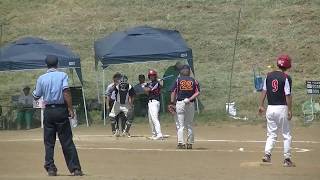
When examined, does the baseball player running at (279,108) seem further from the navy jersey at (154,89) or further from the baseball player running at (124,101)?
the baseball player running at (124,101)

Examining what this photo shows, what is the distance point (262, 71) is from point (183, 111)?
590 inches

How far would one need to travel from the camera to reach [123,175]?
11773mm

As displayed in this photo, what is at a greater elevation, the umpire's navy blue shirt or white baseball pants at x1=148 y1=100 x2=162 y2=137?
the umpire's navy blue shirt

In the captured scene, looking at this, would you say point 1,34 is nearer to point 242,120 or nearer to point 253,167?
point 242,120

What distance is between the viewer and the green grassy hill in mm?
30406

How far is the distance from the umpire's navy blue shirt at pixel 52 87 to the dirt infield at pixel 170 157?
1126 millimetres

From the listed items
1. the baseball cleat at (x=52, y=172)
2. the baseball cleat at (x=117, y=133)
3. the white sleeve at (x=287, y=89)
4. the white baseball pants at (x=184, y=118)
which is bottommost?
the baseball cleat at (x=117, y=133)

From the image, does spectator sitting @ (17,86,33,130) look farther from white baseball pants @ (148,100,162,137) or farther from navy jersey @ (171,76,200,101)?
navy jersey @ (171,76,200,101)

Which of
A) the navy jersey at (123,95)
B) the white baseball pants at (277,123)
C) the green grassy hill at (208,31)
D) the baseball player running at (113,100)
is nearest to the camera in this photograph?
the white baseball pants at (277,123)

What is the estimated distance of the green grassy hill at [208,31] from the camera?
30.4m

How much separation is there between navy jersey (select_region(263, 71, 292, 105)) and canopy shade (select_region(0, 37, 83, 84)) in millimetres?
12716

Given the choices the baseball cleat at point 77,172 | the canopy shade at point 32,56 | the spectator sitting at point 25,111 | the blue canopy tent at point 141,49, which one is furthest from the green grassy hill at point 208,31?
the baseball cleat at point 77,172

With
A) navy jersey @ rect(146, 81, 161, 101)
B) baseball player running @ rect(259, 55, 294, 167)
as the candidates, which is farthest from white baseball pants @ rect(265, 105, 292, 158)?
navy jersey @ rect(146, 81, 161, 101)

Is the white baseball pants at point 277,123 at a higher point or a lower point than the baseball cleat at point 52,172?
higher
